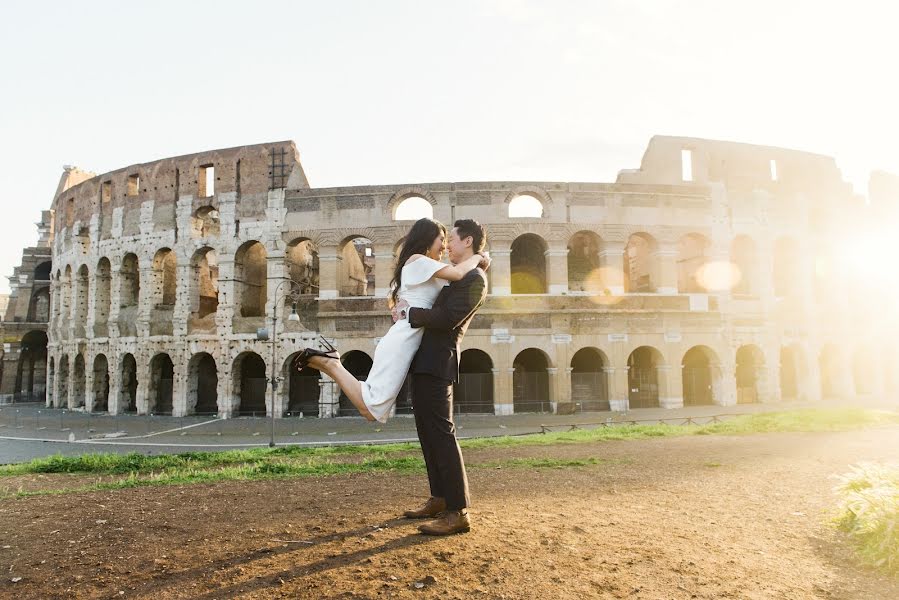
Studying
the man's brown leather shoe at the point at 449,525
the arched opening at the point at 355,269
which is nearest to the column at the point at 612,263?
the arched opening at the point at 355,269

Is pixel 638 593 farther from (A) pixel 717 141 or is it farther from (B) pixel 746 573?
(A) pixel 717 141

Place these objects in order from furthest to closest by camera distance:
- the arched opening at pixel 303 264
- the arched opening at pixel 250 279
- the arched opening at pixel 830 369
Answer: the arched opening at pixel 830 369, the arched opening at pixel 250 279, the arched opening at pixel 303 264

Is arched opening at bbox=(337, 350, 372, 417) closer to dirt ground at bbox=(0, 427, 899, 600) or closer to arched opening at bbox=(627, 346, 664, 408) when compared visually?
arched opening at bbox=(627, 346, 664, 408)

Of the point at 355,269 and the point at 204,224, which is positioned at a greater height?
the point at 204,224

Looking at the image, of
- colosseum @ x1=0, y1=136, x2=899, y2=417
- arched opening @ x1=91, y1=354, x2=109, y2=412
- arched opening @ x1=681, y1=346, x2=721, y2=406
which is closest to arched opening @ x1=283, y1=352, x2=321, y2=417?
colosseum @ x1=0, y1=136, x2=899, y2=417

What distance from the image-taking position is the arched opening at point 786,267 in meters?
24.1

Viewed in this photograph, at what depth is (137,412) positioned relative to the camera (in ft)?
78.6

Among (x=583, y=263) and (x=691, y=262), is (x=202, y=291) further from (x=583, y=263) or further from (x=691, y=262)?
(x=691, y=262)

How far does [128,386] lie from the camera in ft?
81.9

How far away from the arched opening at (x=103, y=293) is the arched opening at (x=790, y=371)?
105 feet

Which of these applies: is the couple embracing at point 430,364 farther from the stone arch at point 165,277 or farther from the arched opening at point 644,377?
the stone arch at point 165,277

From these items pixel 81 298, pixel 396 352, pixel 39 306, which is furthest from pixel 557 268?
pixel 39 306

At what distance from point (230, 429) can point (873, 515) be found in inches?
750

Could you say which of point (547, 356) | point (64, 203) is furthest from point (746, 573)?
point (64, 203)
